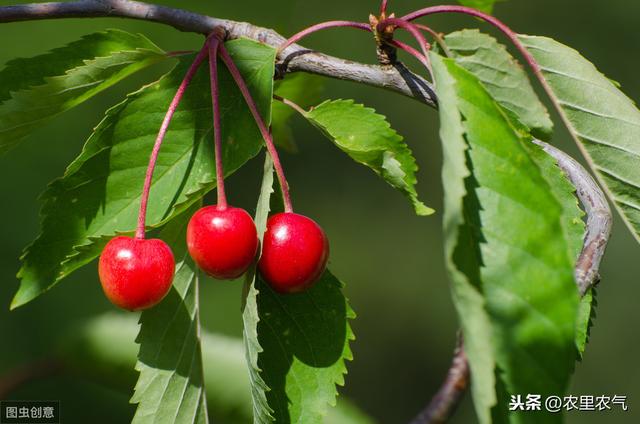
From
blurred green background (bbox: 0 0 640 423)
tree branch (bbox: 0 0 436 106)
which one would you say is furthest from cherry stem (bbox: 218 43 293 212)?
blurred green background (bbox: 0 0 640 423)

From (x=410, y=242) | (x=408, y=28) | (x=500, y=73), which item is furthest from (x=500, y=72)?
(x=410, y=242)

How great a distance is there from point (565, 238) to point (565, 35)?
679cm

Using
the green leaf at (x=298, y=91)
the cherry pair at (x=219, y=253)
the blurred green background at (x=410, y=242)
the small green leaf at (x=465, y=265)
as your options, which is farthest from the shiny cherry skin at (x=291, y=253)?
the blurred green background at (x=410, y=242)

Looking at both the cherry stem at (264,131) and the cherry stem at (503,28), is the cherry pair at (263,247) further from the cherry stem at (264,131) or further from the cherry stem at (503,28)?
the cherry stem at (503,28)

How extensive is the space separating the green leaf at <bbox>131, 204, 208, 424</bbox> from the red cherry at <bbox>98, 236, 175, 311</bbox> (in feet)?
0.40

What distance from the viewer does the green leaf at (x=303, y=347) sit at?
4.05 feet

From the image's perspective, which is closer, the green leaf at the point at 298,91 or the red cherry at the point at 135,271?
the red cherry at the point at 135,271

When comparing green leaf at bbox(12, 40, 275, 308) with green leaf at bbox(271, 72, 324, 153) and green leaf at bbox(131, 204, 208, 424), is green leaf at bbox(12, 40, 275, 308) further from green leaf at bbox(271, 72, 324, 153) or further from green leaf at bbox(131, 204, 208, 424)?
green leaf at bbox(271, 72, 324, 153)

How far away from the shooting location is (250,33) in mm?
1349

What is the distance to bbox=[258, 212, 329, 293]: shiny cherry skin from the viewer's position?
44.2 inches

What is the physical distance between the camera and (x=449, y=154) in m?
0.93

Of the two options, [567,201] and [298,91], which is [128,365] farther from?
[567,201]

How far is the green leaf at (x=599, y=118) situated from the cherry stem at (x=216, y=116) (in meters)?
0.48

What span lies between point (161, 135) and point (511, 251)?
20.9 inches
